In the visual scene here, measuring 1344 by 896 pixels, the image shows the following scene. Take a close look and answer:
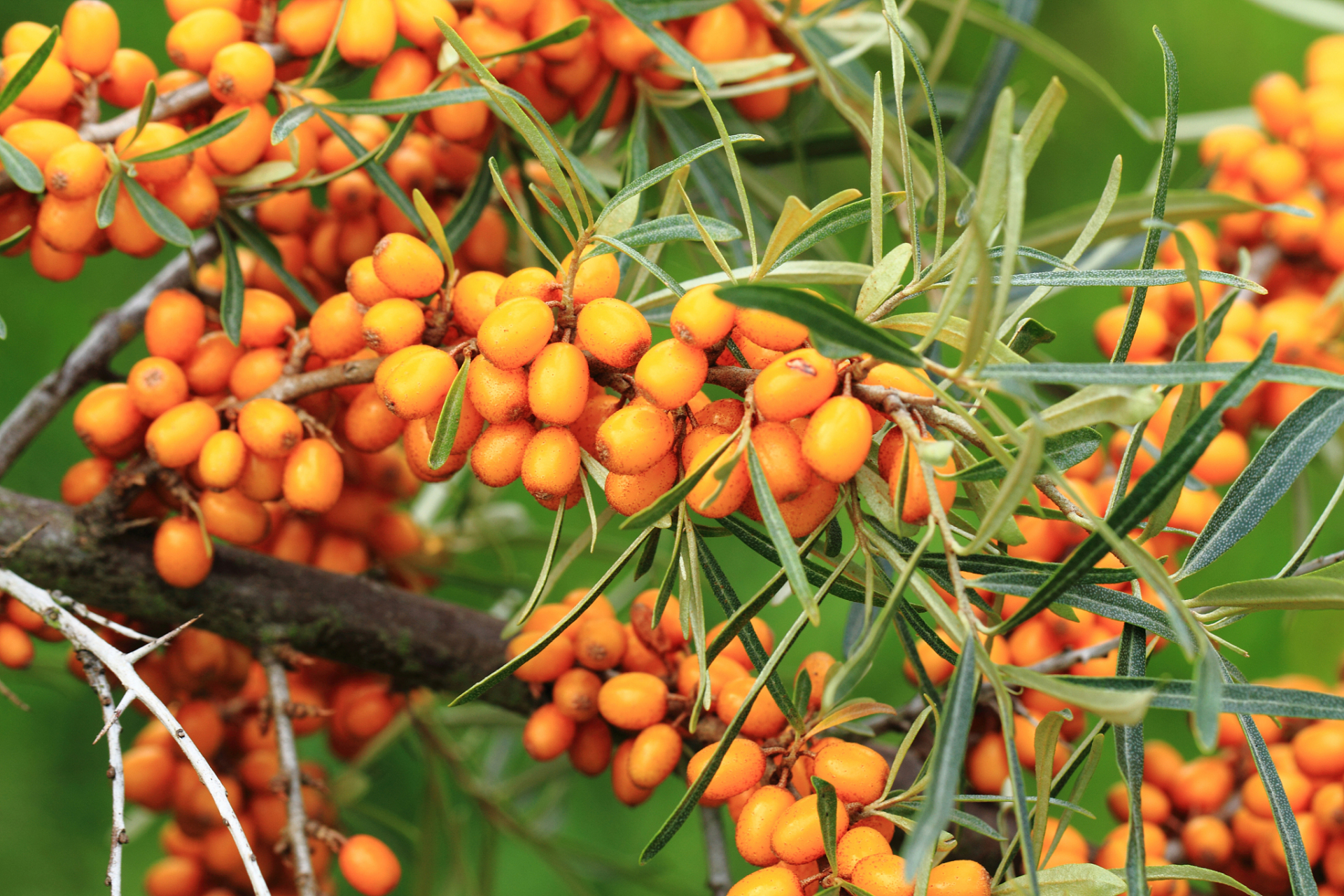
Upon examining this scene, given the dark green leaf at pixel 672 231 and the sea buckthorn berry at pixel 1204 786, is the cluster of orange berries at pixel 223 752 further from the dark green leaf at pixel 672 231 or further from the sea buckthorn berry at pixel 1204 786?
the sea buckthorn berry at pixel 1204 786

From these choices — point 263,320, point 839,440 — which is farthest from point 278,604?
point 839,440

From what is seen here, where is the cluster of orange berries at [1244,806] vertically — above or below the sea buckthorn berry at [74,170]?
below

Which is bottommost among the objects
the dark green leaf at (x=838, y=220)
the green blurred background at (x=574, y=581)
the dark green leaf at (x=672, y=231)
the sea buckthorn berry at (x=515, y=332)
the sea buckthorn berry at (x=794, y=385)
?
the green blurred background at (x=574, y=581)

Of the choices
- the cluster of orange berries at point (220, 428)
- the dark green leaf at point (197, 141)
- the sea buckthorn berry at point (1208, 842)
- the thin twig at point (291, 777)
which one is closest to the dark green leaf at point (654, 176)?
the cluster of orange berries at point (220, 428)

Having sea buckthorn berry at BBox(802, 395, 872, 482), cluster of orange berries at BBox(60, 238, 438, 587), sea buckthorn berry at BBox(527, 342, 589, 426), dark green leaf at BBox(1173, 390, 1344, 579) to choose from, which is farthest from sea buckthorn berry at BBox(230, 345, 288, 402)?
dark green leaf at BBox(1173, 390, 1344, 579)

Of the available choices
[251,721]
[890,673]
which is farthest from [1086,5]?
[251,721]

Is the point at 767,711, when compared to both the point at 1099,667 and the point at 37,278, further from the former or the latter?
the point at 37,278
